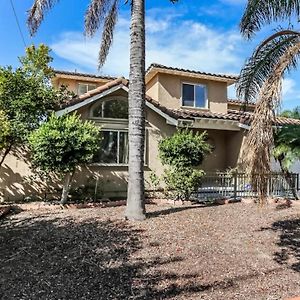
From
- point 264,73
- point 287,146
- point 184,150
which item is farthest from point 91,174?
point 264,73

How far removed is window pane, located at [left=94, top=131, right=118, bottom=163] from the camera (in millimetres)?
15133

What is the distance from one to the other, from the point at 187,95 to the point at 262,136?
14143mm

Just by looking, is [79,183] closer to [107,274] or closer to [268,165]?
[107,274]

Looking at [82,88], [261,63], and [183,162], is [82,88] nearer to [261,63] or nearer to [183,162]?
[183,162]

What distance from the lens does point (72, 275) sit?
6.16m

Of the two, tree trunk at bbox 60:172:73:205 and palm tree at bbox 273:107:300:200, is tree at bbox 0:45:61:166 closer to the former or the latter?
tree trunk at bbox 60:172:73:205

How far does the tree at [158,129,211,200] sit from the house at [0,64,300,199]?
7.32ft

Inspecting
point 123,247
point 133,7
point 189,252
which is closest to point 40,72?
point 133,7

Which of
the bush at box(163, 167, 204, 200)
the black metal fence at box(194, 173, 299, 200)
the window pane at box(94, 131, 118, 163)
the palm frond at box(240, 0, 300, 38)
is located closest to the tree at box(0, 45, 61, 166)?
the window pane at box(94, 131, 118, 163)

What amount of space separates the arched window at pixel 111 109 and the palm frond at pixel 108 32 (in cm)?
281

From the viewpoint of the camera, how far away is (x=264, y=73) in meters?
A: 9.87

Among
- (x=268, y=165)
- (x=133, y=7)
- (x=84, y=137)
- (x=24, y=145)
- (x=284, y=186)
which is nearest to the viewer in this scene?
(x=268, y=165)

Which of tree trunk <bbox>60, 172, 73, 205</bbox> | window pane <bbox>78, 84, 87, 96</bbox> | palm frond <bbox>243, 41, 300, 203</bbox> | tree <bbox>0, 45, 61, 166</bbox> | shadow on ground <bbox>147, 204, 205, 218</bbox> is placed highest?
window pane <bbox>78, 84, 87, 96</bbox>

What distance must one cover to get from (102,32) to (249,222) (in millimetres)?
8554
